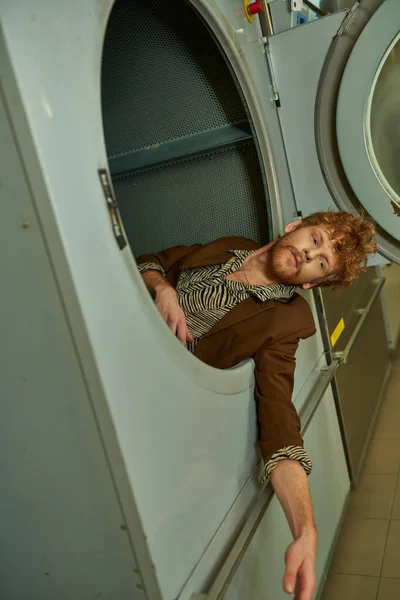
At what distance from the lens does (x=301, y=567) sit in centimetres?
102

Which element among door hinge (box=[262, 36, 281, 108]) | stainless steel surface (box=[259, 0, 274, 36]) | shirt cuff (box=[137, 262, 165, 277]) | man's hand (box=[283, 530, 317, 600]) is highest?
stainless steel surface (box=[259, 0, 274, 36])

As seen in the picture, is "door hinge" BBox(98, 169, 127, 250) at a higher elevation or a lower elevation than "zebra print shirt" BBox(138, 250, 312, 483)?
higher

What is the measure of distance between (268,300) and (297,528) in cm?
55

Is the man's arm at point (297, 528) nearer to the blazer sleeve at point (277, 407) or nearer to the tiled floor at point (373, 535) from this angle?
the blazer sleeve at point (277, 407)

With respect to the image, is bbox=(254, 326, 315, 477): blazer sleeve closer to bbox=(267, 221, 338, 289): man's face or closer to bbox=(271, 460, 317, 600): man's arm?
bbox=(271, 460, 317, 600): man's arm

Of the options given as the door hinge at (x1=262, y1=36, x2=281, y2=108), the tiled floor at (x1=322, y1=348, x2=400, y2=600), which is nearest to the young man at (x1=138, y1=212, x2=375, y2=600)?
the door hinge at (x1=262, y1=36, x2=281, y2=108)

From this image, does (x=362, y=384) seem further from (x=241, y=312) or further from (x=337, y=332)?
(x=241, y=312)

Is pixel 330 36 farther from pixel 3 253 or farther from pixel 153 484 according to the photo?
pixel 153 484

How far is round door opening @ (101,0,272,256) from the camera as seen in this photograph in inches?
59.5

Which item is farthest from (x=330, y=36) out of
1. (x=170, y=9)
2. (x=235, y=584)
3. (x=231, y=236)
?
(x=235, y=584)

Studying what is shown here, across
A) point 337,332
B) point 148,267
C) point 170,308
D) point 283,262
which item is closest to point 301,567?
point 170,308

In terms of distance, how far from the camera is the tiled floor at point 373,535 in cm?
172

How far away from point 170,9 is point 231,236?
618 mm

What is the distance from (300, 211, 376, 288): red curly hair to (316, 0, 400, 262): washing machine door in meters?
0.03
